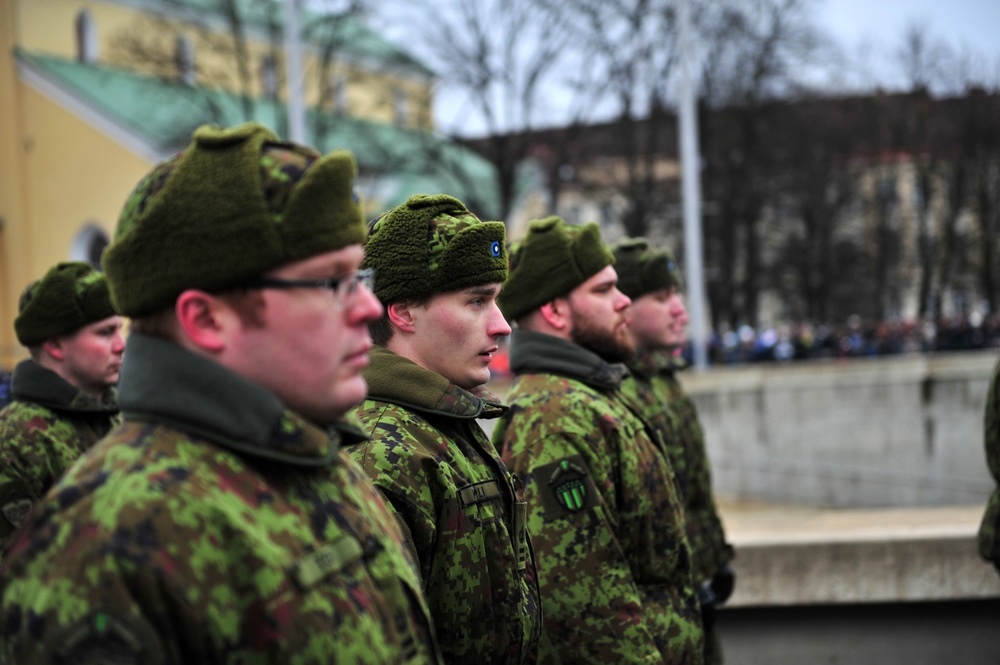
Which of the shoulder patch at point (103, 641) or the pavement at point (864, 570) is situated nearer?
the shoulder patch at point (103, 641)

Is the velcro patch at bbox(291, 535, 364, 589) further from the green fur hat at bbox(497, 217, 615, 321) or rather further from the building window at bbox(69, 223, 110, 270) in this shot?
the building window at bbox(69, 223, 110, 270)

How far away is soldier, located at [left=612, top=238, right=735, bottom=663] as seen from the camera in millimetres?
5422

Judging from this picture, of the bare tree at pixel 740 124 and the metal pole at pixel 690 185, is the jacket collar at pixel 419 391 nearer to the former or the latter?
the metal pole at pixel 690 185

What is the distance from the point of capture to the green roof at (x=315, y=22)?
27.2 meters

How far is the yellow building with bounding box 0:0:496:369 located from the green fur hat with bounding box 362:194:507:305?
76.2 feet

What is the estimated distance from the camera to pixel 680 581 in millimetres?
3975

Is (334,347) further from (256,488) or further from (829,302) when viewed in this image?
(829,302)

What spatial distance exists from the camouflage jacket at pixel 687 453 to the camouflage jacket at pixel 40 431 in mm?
2366

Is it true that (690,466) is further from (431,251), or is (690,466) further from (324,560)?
(324,560)

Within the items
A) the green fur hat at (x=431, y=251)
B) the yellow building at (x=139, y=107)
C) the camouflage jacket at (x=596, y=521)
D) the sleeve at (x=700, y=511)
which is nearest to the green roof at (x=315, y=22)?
the yellow building at (x=139, y=107)

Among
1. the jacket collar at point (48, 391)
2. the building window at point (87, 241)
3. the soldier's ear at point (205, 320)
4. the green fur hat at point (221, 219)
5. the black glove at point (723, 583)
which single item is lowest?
the building window at point (87, 241)

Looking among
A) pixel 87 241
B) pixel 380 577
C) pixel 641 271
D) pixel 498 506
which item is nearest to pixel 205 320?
pixel 380 577

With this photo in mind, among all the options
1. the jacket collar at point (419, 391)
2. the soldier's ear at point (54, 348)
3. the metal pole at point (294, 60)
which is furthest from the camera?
the metal pole at point (294, 60)

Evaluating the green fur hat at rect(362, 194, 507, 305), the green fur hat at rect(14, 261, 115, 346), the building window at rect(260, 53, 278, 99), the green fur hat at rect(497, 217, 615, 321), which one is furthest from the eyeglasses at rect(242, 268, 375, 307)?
the building window at rect(260, 53, 278, 99)
